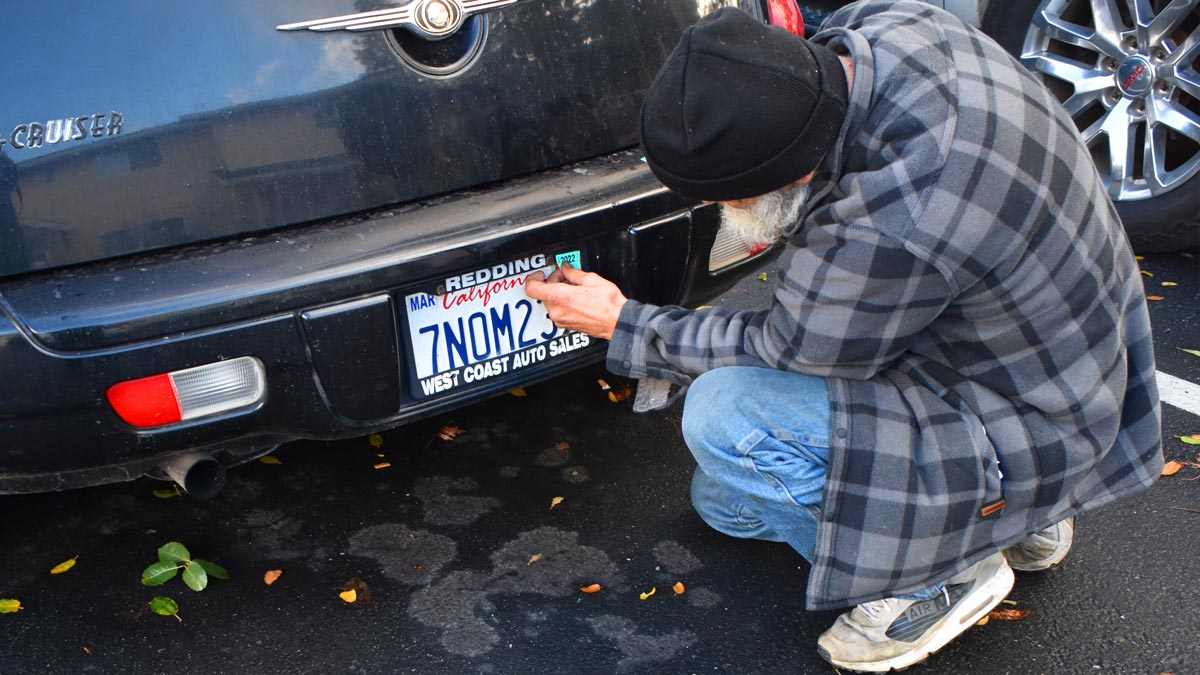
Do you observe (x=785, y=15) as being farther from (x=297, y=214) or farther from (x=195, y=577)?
(x=195, y=577)

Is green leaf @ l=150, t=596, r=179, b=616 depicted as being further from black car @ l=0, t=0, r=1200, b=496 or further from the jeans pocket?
the jeans pocket

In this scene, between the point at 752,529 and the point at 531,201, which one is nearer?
the point at 531,201

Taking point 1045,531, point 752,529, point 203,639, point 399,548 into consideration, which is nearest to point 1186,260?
point 1045,531

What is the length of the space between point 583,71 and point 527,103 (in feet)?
0.47

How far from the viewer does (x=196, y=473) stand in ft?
6.83

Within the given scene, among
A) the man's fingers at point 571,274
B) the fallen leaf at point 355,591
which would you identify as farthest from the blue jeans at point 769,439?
the fallen leaf at point 355,591

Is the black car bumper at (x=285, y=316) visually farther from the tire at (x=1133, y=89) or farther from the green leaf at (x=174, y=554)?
the tire at (x=1133, y=89)

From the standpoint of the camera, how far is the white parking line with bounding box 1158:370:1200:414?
292 cm

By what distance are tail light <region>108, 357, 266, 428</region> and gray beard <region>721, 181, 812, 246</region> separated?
0.89m

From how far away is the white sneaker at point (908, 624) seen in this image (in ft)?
6.75

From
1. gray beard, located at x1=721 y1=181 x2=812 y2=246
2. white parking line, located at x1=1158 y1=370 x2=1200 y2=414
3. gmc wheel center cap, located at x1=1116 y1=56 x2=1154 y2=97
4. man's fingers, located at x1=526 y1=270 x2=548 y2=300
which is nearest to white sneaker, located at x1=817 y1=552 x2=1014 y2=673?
gray beard, located at x1=721 y1=181 x2=812 y2=246

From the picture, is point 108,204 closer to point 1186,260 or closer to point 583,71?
point 583,71

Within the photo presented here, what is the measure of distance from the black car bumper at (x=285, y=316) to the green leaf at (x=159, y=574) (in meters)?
0.36

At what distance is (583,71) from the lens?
2.22 meters
